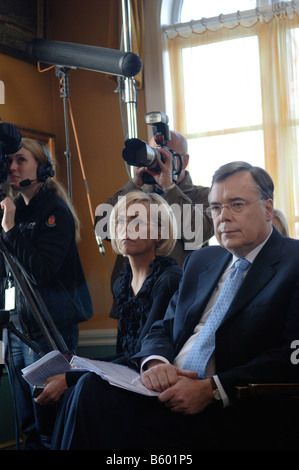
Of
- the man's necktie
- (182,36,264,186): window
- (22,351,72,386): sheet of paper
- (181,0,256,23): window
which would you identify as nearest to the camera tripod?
(22,351,72,386): sheet of paper

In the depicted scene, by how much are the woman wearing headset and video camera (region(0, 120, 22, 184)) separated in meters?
0.05

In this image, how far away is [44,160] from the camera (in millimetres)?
2166

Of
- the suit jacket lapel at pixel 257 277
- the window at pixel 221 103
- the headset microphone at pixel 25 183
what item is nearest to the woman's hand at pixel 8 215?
the headset microphone at pixel 25 183

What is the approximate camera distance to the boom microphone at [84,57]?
85.1 inches

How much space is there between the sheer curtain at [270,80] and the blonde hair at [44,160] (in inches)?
36.9

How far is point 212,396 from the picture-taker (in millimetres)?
1395

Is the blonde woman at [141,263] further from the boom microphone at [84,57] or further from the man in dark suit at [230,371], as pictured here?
the boom microphone at [84,57]

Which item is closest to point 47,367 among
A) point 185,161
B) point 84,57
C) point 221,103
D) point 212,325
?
point 212,325

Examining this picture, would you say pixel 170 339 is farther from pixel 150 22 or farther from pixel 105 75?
pixel 150 22

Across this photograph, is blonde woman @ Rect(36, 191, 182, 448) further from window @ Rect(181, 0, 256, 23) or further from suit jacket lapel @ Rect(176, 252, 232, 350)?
window @ Rect(181, 0, 256, 23)

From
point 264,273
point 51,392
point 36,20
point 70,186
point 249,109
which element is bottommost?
point 51,392

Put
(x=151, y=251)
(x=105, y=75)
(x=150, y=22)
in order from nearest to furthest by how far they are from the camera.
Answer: (x=151, y=251), (x=105, y=75), (x=150, y=22)

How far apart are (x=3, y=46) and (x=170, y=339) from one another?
4.84 feet
